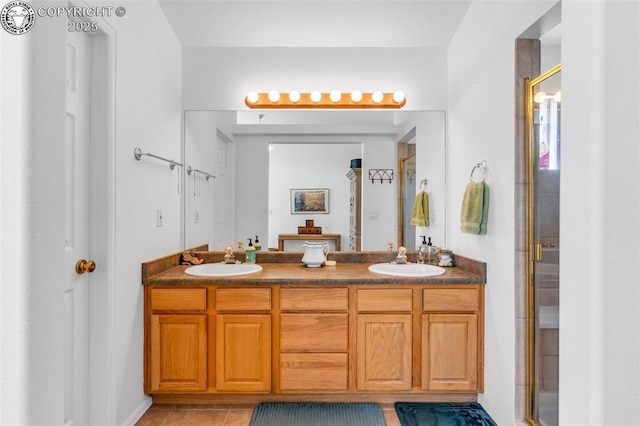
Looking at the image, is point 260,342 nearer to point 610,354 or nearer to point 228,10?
point 610,354

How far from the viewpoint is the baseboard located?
206cm

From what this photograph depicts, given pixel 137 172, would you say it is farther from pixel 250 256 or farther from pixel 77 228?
pixel 250 256

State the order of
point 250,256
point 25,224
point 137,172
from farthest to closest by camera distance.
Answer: point 250,256
point 137,172
point 25,224

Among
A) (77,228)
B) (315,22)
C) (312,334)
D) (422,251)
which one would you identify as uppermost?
(315,22)

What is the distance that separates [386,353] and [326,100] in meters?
1.78

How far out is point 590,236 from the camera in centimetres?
89

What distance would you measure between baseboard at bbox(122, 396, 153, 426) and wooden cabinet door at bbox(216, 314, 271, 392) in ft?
1.46

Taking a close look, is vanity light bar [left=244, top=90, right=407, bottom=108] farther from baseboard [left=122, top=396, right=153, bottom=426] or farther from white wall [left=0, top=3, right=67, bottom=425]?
baseboard [left=122, top=396, right=153, bottom=426]

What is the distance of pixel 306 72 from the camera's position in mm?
2818

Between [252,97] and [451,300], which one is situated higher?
[252,97]

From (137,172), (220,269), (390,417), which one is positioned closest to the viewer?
(137,172)

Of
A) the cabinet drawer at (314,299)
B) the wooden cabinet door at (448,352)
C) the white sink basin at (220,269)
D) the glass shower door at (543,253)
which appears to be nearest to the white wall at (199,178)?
the white sink basin at (220,269)

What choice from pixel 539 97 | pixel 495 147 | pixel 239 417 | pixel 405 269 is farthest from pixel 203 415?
pixel 539 97

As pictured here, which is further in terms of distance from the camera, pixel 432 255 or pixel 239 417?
pixel 432 255
